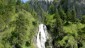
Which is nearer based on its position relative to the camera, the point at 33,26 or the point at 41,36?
the point at 33,26

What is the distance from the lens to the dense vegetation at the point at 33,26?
56.2 meters

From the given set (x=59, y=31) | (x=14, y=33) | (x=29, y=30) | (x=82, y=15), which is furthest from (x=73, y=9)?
(x=14, y=33)

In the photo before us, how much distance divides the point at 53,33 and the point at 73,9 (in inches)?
531

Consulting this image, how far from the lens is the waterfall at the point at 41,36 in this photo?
68.1 meters

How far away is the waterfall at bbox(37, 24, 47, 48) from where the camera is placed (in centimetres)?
6806

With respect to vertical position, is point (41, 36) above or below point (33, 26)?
below

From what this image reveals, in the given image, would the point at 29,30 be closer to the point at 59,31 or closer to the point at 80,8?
the point at 59,31

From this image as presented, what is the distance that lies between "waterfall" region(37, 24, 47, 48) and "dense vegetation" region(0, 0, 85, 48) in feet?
4.95

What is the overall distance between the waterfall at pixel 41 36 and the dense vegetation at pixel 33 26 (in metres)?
1.51

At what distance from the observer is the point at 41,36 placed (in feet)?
228

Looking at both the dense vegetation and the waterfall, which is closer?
the dense vegetation

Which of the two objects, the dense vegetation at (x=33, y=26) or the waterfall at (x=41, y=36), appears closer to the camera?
the dense vegetation at (x=33, y=26)

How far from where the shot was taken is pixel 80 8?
8350 cm

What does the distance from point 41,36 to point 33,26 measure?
5752 millimetres
